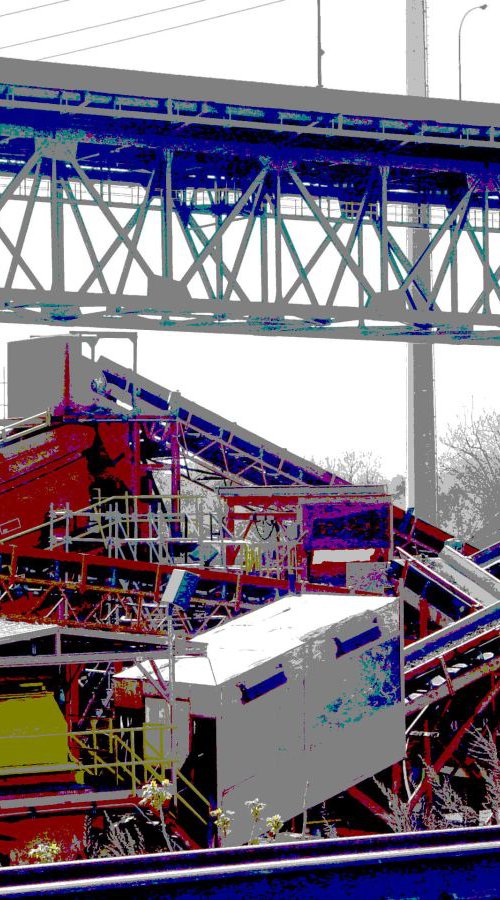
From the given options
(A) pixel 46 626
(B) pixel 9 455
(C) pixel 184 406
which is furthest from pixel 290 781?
(C) pixel 184 406

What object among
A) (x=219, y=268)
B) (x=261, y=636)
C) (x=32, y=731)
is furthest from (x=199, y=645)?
(x=219, y=268)

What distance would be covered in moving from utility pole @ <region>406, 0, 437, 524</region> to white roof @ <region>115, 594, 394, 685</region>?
706 inches

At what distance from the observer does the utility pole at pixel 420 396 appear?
32.1 meters

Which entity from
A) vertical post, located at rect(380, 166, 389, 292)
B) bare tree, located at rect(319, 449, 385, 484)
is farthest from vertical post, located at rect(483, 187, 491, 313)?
bare tree, located at rect(319, 449, 385, 484)

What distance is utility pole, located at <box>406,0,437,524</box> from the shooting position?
32094 mm

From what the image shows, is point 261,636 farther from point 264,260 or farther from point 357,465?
point 357,465

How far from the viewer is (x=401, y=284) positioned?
19.6m

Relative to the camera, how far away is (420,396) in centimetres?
3284

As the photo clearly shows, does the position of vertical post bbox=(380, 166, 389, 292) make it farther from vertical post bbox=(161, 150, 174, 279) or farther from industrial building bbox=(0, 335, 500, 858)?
industrial building bbox=(0, 335, 500, 858)

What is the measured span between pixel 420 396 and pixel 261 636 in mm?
20481

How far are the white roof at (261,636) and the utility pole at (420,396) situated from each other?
17.9 metres

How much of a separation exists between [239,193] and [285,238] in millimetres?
2374

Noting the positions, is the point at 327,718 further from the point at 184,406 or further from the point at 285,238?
the point at 184,406

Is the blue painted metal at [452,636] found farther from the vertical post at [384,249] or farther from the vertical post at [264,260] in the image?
the vertical post at [264,260]
